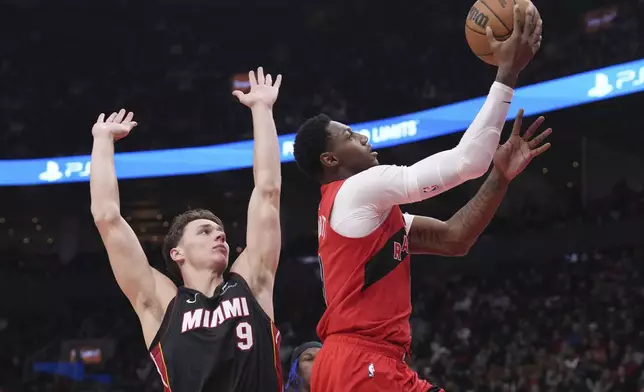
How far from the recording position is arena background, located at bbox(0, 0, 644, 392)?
12.8m

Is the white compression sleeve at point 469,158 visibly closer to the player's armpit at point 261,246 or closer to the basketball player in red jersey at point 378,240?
the basketball player in red jersey at point 378,240

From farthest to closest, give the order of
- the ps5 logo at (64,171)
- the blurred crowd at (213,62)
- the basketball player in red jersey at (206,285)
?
the ps5 logo at (64,171) → the blurred crowd at (213,62) → the basketball player in red jersey at (206,285)

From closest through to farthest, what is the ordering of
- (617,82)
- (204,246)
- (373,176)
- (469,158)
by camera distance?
1. (469,158)
2. (373,176)
3. (204,246)
4. (617,82)

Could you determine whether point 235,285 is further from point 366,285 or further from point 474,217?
point 474,217

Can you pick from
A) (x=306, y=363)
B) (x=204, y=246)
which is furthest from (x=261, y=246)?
(x=306, y=363)

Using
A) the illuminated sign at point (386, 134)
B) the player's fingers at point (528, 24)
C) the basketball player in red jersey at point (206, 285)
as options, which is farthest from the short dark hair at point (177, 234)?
the illuminated sign at point (386, 134)

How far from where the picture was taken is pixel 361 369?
10.5 feet

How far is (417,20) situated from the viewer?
17.5 m

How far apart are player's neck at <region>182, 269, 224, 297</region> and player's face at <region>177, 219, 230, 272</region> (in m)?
0.02

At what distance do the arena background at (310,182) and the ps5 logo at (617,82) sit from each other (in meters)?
0.03

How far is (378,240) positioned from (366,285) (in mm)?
171

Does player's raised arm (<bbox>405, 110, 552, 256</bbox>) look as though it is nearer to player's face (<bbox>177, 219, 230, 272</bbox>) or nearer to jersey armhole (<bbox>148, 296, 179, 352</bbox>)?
player's face (<bbox>177, 219, 230, 272</bbox>)

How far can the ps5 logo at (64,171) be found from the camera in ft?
54.3

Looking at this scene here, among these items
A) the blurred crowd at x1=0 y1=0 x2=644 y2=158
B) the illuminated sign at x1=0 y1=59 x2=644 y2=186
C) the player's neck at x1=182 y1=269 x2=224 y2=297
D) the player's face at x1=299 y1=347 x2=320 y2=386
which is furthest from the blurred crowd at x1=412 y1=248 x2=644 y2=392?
the player's neck at x1=182 y1=269 x2=224 y2=297
